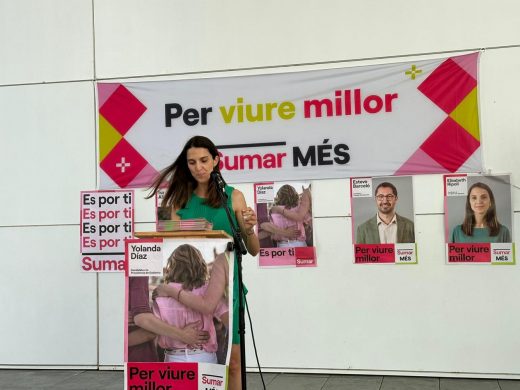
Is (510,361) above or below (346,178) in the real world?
below

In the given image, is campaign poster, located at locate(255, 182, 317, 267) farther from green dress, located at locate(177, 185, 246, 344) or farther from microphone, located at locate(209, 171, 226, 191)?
microphone, located at locate(209, 171, 226, 191)

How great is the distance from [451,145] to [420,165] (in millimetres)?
328

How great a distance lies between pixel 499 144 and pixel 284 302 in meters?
2.47

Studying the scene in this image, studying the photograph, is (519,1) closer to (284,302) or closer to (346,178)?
(346,178)

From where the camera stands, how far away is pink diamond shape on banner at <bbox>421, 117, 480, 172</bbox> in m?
5.69

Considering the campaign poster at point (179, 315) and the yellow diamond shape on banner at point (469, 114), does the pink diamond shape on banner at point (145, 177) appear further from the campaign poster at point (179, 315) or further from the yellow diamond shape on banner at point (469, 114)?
the yellow diamond shape on banner at point (469, 114)

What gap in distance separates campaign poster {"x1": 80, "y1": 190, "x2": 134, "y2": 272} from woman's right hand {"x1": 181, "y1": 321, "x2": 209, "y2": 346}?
2.96m

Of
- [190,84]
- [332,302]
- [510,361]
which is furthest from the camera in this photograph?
[190,84]

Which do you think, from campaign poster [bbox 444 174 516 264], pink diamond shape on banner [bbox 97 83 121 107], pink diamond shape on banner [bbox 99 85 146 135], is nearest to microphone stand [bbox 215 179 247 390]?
campaign poster [bbox 444 174 516 264]

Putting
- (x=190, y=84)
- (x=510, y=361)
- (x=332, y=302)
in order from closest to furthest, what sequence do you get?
(x=510, y=361)
(x=332, y=302)
(x=190, y=84)

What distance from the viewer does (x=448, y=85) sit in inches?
226

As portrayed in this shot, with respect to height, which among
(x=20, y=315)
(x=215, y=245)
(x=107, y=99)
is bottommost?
(x=20, y=315)

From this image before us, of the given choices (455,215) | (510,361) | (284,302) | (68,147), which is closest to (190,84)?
(68,147)

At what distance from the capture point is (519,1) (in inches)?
223
